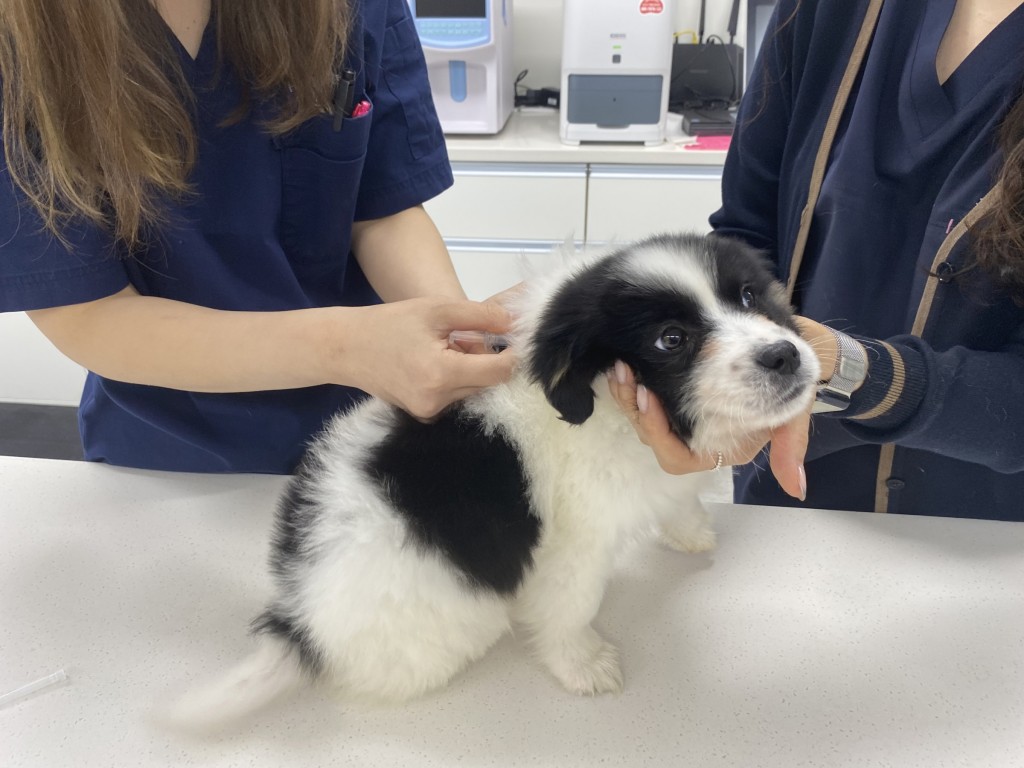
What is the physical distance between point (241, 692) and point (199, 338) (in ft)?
1.46

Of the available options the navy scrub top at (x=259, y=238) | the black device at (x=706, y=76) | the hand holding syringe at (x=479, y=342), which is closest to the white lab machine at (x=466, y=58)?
the black device at (x=706, y=76)

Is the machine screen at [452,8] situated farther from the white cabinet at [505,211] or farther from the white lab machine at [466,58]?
the white cabinet at [505,211]

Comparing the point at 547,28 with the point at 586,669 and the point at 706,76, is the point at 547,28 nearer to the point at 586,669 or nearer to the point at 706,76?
the point at 706,76

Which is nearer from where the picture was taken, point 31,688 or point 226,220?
point 31,688

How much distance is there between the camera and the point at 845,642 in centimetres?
82

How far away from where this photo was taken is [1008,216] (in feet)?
2.76

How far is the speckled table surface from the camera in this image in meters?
0.72

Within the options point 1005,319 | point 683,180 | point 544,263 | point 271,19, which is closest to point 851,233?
point 1005,319

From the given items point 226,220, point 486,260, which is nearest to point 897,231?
point 226,220

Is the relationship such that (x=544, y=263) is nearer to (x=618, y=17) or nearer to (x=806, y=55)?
(x=806, y=55)

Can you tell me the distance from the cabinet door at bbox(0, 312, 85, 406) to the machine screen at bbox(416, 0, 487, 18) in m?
2.11

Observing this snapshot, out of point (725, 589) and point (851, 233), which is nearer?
point (725, 589)

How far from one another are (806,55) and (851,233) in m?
0.30

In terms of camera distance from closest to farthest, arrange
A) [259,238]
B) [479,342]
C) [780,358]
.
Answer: [780,358] → [479,342] → [259,238]
